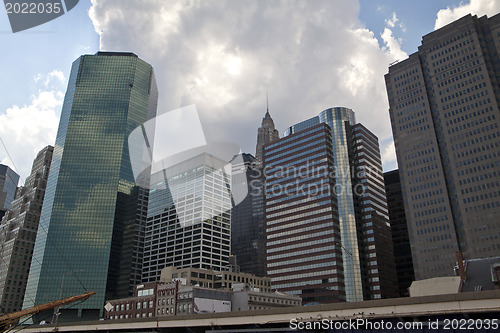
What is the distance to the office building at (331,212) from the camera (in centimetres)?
15075

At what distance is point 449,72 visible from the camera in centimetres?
13538

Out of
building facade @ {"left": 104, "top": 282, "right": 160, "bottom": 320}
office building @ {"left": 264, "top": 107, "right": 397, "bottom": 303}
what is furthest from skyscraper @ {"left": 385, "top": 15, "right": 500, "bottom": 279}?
building facade @ {"left": 104, "top": 282, "right": 160, "bottom": 320}

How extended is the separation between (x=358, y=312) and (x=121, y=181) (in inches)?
6600

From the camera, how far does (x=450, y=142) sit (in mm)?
128375

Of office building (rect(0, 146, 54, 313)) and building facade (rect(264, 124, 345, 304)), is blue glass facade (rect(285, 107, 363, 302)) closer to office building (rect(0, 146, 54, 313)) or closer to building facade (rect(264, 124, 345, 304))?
building facade (rect(264, 124, 345, 304))

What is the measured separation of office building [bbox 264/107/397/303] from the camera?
151 meters

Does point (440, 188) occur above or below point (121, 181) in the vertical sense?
below

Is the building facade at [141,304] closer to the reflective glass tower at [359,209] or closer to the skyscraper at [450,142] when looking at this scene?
the reflective glass tower at [359,209]

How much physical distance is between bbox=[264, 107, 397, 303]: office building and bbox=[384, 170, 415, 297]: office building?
17905mm

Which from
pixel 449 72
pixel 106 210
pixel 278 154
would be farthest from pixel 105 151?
pixel 449 72

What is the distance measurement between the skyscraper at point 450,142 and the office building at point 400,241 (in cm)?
5782

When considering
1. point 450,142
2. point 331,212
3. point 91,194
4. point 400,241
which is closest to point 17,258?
point 91,194

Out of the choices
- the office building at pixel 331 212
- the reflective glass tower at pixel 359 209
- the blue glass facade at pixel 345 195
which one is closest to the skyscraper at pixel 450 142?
the blue glass facade at pixel 345 195

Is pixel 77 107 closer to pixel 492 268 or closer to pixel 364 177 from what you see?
pixel 364 177
